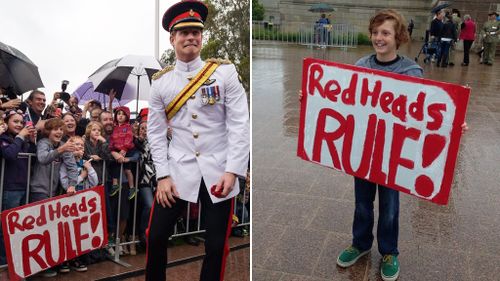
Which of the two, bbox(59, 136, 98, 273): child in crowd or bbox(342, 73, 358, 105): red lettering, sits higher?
bbox(342, 73, 358, 105): red lettering

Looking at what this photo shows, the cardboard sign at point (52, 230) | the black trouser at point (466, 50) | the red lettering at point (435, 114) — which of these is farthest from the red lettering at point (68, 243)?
the black trouser at point (466, 50)

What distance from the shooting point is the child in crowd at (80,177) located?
4512 millimetres

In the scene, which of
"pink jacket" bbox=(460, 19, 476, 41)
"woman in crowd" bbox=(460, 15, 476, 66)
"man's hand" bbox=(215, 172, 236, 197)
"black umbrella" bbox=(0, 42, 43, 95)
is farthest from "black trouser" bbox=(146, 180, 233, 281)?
"pink jacket" bbox=(460, 19, 476, 41)

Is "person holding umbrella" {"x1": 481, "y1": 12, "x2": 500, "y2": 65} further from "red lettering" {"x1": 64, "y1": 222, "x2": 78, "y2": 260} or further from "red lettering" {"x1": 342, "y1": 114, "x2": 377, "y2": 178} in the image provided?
"red lettering" {"x1": 64, "y1": 222, "x2": 78, "y2": 260}

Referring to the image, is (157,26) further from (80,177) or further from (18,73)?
(18,73)

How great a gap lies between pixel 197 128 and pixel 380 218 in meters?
1.54

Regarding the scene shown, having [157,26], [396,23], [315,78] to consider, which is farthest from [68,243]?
[396,23]

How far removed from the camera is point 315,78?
12.7ft

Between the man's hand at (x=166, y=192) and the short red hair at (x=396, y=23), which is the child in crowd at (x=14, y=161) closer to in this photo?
the man's hand at (x=166, y=192)

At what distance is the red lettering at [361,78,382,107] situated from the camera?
3.57 metres

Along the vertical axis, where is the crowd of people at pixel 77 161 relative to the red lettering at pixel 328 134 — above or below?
below

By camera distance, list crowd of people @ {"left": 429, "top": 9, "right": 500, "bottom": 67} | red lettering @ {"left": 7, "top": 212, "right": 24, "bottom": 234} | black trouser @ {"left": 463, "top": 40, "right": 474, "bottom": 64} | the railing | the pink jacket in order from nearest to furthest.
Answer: red lettering @ {"left": 7, "top": 212, "right": 24, "bottom": 234} → crowd of people @ {"left": 429, "top": 9, "right": 500, "bottom": 67} → black trouser @ {"left": 463, "top": 40, "right": 474, "bottom": 64} → the pink jacket → the railing

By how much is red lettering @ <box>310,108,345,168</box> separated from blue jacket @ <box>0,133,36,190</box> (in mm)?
2255

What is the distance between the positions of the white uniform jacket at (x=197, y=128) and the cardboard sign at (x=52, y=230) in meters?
1.70
